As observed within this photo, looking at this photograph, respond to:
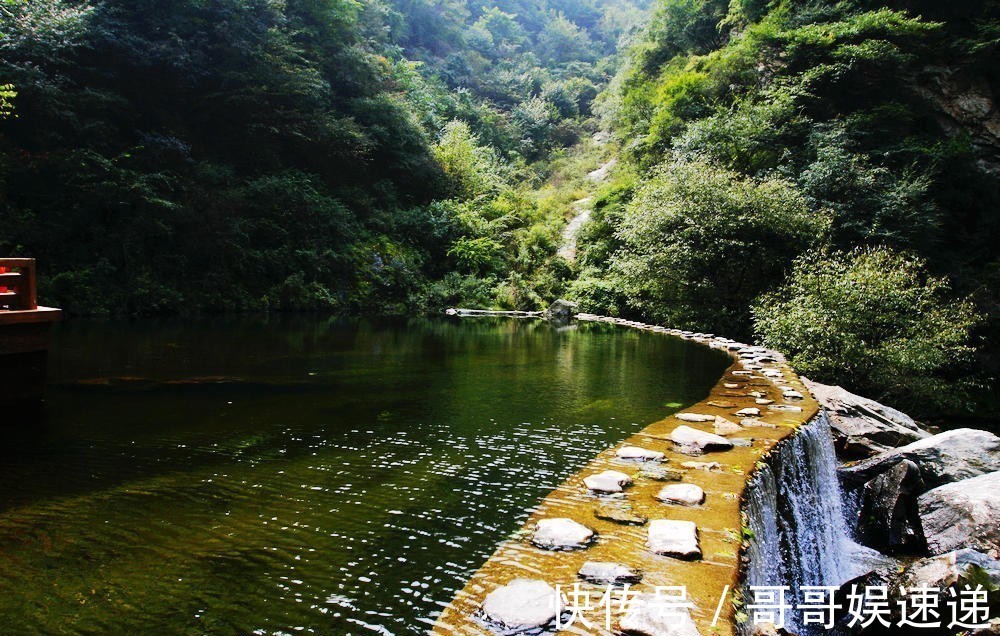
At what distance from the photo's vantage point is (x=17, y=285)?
546cm

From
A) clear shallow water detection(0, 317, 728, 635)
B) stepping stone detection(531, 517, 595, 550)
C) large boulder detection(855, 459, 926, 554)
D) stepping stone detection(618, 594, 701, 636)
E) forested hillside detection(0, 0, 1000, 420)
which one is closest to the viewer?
stepping stone detection(618, 594, 701, 636)

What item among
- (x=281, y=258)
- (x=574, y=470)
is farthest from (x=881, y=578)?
(x=281, y=258)

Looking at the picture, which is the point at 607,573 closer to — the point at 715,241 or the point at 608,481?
the point at 608,481

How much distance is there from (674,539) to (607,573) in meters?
0.50

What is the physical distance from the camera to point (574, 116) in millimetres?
41500

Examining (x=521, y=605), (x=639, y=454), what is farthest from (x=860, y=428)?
(x=521, y=605)

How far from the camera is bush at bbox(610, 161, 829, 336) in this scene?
12.9 meters

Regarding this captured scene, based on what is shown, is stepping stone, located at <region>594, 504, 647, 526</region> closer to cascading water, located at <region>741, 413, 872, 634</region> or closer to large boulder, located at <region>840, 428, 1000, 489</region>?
cascading water, located at <region>741, 413, 872, 634</region>

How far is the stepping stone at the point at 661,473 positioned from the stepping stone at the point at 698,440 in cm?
59

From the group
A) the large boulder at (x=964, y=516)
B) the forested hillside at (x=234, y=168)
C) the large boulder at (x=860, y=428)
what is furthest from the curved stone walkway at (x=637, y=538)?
the forested hillside at (x=234, y=168)

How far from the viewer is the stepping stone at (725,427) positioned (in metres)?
4.75

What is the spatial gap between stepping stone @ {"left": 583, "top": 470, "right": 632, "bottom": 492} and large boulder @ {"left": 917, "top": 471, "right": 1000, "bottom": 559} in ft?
9.88

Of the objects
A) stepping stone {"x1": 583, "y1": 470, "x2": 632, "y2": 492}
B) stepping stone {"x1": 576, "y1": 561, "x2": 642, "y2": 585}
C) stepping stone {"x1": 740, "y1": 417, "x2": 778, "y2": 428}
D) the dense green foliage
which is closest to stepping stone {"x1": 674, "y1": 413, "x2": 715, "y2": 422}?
stepping stone {"x1": 740, "y1": 417, "x2": 778, "y2": 428}

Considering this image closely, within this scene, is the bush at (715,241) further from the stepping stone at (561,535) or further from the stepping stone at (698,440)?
the stepping stone at (561,535)
